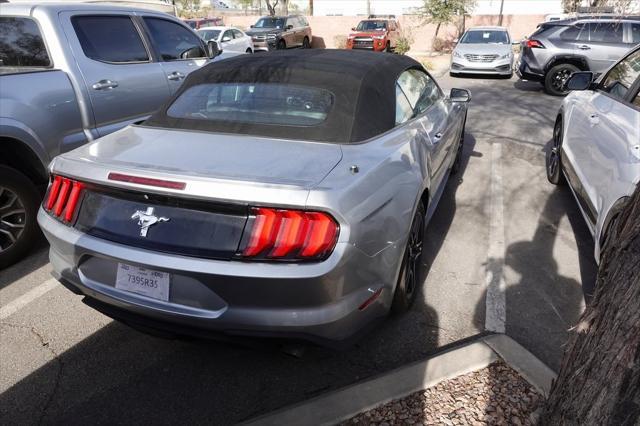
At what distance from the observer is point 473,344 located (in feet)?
8.33

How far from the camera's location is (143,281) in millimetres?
2145

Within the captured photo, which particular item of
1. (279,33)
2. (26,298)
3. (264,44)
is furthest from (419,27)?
(26,298)

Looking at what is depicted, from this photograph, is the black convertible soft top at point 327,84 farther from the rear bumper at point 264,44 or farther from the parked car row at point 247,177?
the rear bumper at point 264,44

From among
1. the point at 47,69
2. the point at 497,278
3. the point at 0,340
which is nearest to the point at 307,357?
the point at 497,278

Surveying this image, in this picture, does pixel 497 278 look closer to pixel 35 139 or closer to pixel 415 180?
pixel 415 180

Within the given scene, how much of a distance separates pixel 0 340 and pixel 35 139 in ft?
5.69

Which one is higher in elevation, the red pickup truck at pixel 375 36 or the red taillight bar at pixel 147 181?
the red pickup truck at pixel 375 36

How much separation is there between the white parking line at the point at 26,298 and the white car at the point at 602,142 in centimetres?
382

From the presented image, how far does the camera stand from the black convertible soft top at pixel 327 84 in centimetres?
267

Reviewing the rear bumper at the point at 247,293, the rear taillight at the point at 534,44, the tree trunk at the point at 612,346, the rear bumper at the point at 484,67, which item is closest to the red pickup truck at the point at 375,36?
the rear bumper at the point at 484,67

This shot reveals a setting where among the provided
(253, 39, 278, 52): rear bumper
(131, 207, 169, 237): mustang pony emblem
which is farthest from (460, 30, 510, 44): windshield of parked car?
(131, 207, 169, 237): mustang pony emblem

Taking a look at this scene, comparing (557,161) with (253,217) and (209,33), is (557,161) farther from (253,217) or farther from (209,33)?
(209,33)

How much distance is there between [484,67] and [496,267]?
11.4m

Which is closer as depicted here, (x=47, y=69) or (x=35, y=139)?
(x=35, y=139)
